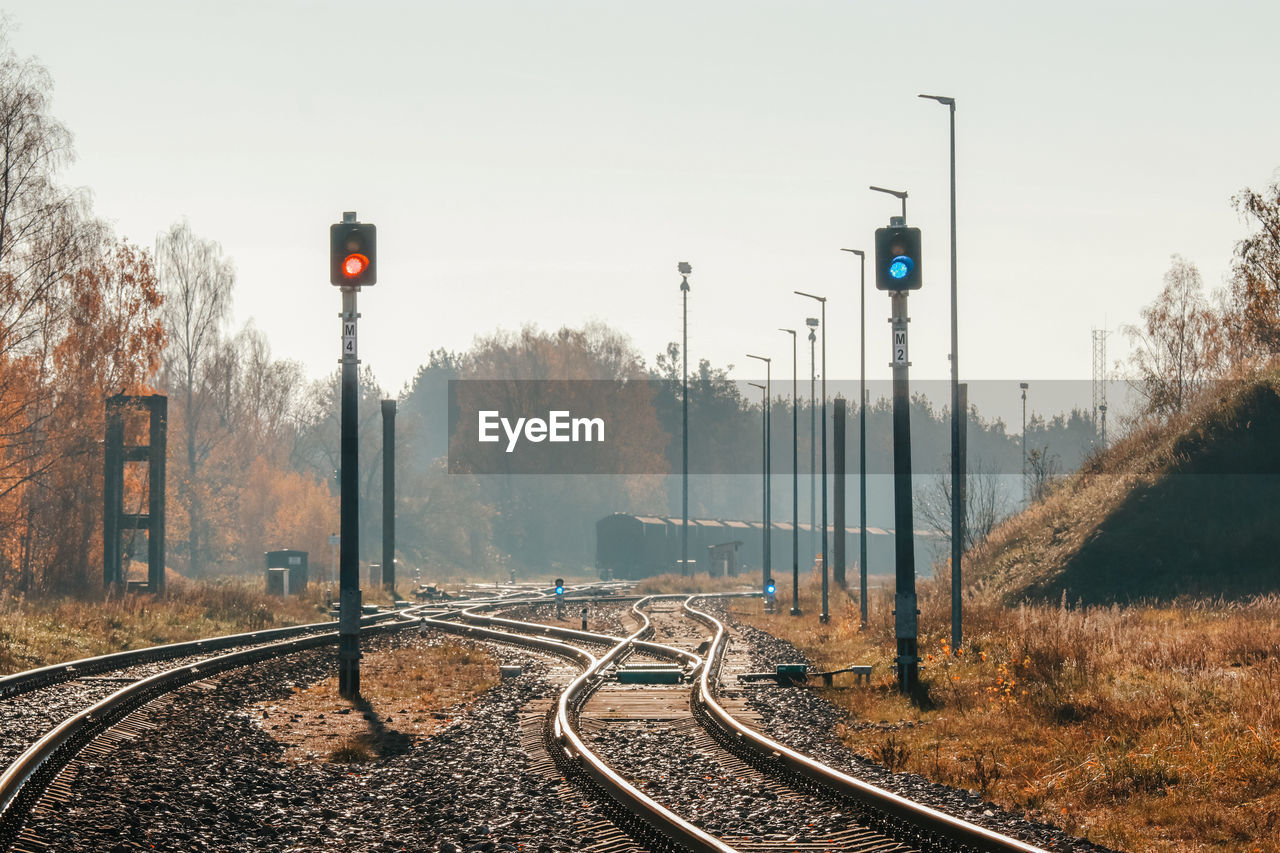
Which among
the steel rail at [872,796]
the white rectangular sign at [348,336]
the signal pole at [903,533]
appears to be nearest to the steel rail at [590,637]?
the signal pole at [903,533]

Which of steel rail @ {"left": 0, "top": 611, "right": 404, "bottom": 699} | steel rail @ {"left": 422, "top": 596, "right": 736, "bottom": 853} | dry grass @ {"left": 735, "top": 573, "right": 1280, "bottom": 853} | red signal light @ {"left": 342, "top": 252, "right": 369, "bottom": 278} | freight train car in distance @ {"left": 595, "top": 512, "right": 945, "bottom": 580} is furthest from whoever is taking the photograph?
freight train car in distance @ {"left": 595, "top": 512, "right": 945, "bottom": 580}

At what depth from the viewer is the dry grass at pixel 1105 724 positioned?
30.9ft

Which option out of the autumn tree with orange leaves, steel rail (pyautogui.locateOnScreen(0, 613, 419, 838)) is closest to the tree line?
the autumn tree with orange leaves

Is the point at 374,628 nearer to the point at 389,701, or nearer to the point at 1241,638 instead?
the point at 389,701

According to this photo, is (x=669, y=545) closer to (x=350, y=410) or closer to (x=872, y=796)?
(x=350, y=410)

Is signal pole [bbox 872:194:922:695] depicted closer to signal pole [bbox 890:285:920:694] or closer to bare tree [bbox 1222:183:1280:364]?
signal pole [bbox 890:285:920:694]

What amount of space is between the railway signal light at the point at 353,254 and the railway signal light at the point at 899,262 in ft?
21.9

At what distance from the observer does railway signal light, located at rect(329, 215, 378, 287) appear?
16953 millimetres

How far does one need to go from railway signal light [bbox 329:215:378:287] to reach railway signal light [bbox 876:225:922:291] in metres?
6.67

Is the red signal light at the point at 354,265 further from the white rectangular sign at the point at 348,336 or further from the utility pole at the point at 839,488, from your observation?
the utility pole at the point at 839,488

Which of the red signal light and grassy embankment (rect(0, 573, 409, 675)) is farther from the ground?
the red signal light

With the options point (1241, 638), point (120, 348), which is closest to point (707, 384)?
point (120, 348)

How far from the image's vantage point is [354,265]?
55.6 feet

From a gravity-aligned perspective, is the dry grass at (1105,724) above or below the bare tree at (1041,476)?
below
